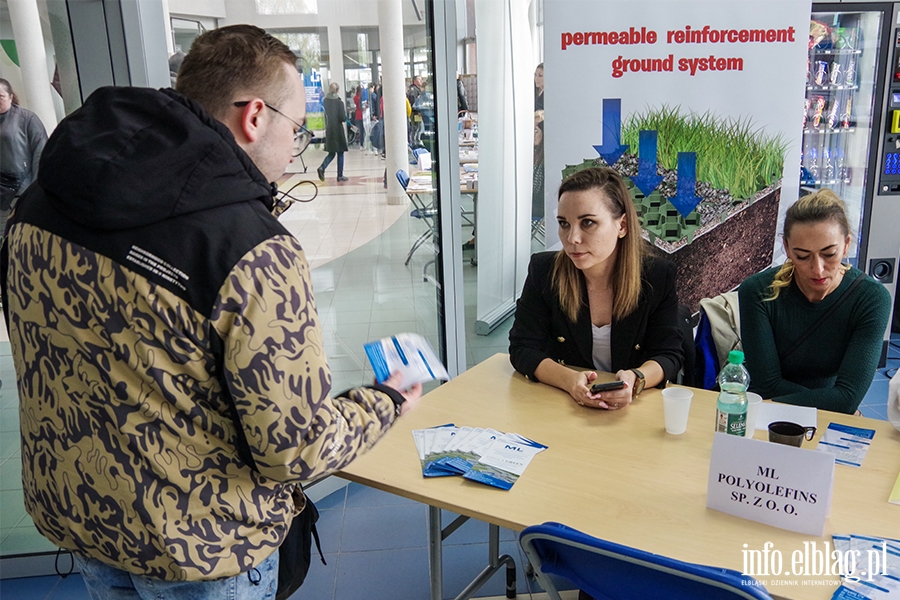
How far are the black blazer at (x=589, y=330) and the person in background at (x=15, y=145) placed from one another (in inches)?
63.3

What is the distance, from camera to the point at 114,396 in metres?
1.00

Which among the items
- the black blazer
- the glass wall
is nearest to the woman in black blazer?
the black blazer

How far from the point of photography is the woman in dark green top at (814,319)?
2053 mm

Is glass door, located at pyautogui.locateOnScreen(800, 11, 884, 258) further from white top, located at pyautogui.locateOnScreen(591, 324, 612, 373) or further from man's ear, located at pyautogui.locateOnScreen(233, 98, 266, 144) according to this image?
man's ear, located at pyautogui.locateOnScreen(233, 98, 266, 144)

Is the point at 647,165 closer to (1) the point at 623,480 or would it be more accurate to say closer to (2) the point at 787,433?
(2) the point at 787,433

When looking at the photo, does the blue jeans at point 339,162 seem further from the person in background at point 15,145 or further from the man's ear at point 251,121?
the man's ear at point 251,121

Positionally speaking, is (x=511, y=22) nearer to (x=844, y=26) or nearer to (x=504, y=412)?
(x=844, y=26)

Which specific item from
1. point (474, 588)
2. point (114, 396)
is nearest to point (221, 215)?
point (114, 396)

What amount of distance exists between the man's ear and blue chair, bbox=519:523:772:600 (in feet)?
2.70

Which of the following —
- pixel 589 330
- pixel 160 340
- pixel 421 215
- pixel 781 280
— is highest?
pixel 160 340

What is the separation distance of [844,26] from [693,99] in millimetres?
1503

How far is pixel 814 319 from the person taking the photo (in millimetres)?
2178

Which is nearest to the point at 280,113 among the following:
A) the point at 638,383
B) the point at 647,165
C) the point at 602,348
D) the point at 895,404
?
the point at 638,383

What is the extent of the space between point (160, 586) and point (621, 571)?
0.76 meters
